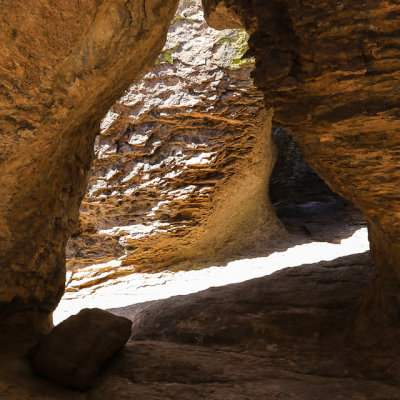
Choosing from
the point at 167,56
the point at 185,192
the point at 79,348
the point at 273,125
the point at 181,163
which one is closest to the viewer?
the point at 79,348

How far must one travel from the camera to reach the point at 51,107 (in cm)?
214

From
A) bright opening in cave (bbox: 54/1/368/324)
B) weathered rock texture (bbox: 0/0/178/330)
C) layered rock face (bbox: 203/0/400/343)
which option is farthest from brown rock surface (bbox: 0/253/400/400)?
bright opening in cave (bbox: 54/1/368/324)

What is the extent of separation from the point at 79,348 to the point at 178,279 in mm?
4134

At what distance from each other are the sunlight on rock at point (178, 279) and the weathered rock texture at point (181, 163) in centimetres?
21

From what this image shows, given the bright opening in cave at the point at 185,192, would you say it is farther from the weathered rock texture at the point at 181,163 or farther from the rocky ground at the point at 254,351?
the rocky ground at the point at 254,351

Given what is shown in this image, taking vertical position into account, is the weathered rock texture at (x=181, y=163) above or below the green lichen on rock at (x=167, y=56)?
below

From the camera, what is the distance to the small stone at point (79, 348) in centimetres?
243

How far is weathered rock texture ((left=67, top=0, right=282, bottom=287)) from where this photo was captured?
5.56 m

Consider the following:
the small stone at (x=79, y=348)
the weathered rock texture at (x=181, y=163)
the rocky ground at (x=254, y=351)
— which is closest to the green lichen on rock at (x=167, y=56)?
the weathered rock texture at (x=181, y=163)

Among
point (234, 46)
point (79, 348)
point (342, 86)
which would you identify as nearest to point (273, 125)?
point (342, 86)

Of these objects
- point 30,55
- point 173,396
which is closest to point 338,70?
point 30,55

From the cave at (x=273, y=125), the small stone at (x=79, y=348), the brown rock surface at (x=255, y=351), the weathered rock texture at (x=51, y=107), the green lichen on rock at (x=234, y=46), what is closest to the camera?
the weathered rock texture at (x=51, y=107)

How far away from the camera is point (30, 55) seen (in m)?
1.87

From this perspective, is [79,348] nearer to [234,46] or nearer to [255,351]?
[255,351]
